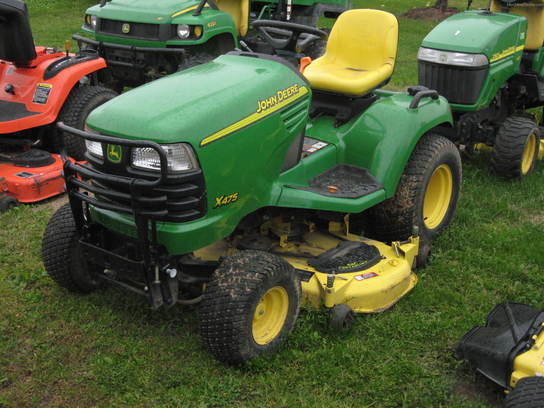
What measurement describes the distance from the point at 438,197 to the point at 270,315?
1861 mm

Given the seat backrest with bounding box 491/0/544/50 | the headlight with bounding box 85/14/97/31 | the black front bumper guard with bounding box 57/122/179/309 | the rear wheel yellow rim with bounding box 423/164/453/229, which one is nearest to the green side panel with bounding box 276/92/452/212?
the rear wheel yellow rim with bounding box 423/164/453/229

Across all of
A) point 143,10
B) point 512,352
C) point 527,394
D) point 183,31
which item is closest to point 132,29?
point 143,10

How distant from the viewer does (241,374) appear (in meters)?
3.17

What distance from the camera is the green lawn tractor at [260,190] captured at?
299cm

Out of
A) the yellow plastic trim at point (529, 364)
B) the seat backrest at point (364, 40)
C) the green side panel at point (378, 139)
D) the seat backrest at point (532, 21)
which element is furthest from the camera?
the seat backrest at point (532, 21)

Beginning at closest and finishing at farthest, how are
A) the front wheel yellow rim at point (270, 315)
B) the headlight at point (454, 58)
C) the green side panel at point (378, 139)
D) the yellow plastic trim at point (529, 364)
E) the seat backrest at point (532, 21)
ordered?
1. the yellow plastic trim at point (529, 364)
2. the front wheel yellow rim at point (270, 315)
3. the green side panel at point (378, 139)
4. the headlight at point (454, 58)
5. the seat backrest at point (532, 21)

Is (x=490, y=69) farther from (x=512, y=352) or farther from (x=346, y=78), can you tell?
(x=512, y=352)

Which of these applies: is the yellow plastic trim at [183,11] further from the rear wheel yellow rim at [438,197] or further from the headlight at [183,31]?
the rear wheel yellow rim at [438,197]

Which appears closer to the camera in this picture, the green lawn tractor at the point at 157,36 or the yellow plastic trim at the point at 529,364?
the yellow plastic trim at the point at 529,364

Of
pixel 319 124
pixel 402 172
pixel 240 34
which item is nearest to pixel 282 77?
pixel 319 124

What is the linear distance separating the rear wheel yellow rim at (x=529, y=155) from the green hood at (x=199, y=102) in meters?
2.84

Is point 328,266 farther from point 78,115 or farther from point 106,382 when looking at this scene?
point 78,115

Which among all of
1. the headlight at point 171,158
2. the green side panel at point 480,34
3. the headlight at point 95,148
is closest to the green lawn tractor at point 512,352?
the headlight at point 171,158

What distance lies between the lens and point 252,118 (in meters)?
3.24
